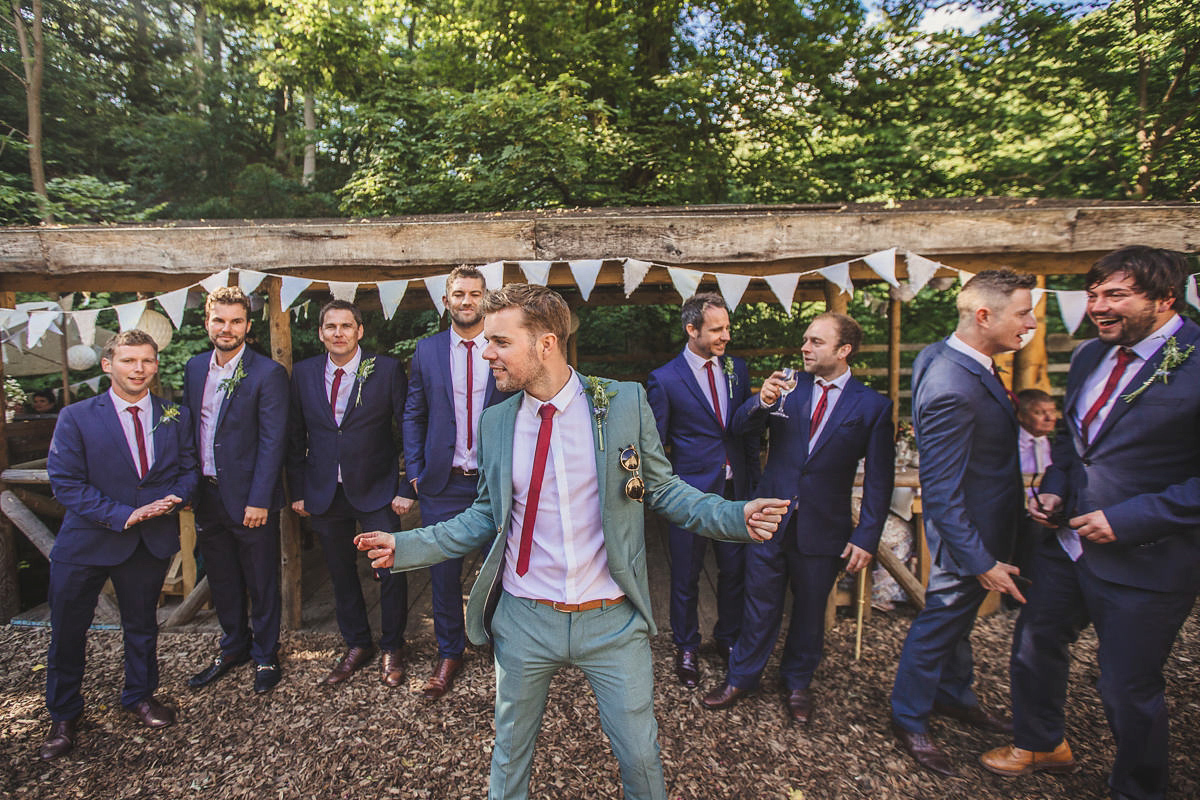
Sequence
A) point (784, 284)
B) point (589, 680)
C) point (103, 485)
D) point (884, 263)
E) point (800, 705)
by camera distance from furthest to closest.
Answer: point (784, 284) < point (884, 263) < point (800, 705) < point (103, 485) < point (589, 680)

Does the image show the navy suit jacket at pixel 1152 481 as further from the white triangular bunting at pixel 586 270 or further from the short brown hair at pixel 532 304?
the white triangular bunting at pixel 586 270

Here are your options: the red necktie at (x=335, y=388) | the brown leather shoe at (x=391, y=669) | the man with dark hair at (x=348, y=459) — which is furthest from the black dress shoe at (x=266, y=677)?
the red necktie at (x=335, y=388)

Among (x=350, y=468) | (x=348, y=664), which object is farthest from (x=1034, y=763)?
(x=350, y=468)

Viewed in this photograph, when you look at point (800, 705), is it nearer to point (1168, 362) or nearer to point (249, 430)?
point (1168, 362)

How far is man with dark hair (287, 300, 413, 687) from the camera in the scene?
11.6 ft

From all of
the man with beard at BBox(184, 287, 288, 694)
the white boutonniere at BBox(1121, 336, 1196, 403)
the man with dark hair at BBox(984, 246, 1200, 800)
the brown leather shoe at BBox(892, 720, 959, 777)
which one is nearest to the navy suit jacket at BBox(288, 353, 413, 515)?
the man with beard at BBox(184, 287, 288, 694)

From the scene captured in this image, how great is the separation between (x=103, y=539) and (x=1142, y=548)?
4600mm

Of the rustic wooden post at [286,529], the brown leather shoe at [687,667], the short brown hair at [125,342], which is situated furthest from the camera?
the rustic wooden post at [286,529]

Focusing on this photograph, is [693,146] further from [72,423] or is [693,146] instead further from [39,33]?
[39,33]

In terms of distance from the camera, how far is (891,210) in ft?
13.1

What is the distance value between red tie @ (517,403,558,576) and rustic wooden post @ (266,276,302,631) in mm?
2719

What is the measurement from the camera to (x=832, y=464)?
3.08 m

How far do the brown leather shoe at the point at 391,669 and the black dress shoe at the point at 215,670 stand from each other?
888 mm

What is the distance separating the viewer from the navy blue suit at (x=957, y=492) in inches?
105
